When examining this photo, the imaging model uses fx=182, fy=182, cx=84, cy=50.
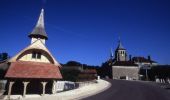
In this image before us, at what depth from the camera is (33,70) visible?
78.9 feet

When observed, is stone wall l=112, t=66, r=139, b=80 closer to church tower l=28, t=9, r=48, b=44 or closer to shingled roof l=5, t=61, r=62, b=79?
church tower l=28, t=9, r=48, b=44

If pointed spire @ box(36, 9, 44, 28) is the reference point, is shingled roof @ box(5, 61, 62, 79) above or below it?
below

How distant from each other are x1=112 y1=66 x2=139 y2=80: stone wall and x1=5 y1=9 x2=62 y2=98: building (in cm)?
4783

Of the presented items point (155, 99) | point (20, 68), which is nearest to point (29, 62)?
point (20, 68)

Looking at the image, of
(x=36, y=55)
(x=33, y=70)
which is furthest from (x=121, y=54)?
(x=33, y=70)

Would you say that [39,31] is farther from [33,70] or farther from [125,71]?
[125,71]

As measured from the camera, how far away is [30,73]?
2336 cm

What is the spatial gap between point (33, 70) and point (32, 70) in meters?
0.13

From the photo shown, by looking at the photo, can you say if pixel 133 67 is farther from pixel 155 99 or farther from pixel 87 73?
pixel 155 99

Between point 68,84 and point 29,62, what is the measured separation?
349 inches

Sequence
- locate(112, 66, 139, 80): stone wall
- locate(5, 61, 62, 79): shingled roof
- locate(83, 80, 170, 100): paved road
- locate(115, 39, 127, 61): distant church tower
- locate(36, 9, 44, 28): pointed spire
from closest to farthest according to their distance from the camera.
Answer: locate(83, 80, 170, 100): paved road
locate(5, 61, 62, 79): shingled roof
locate(36, 9, 44, 28): pointed spire
locate(112, 66, 139, 80): stone wall
locate(115, 39, 127, 61): distant church tower

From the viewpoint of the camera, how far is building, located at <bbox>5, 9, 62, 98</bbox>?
2273 cm

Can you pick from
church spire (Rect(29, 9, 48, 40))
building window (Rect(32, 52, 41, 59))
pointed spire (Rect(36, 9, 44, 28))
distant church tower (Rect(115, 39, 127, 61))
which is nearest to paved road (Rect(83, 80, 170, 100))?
building window (Rect(32, 52, 41, 59))

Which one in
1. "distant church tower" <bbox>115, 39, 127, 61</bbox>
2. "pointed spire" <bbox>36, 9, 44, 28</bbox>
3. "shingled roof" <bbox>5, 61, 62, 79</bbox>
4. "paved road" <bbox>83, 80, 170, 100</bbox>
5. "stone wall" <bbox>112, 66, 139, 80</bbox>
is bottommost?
"paved road" <bbox>83, 80, 170, 100</bbox>
